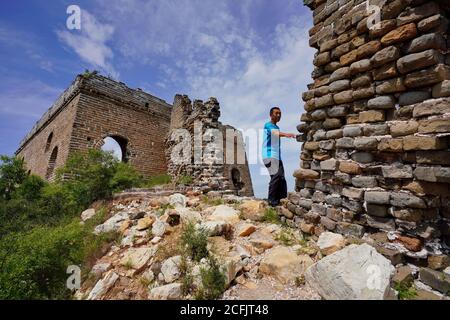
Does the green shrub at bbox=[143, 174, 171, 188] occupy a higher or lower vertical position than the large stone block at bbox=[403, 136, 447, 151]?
higher

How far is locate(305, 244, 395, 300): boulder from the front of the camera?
1700mm

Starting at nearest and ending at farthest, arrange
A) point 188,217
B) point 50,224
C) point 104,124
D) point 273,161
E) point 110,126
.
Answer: point 188,217 → point 273,161 → point 50,224 → point 104,124 → point 110,126

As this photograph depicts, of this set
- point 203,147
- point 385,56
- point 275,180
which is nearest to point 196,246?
point 275,180

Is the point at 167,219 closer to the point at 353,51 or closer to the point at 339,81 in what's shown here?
the point at 339,81

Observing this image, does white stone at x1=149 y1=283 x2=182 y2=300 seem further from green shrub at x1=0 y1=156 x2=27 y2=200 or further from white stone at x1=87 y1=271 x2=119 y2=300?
green shrub at x1=0 y1=156 x2=27 y2=200

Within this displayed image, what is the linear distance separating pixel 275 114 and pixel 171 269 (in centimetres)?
319

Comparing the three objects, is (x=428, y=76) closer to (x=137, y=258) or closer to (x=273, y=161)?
(x=273, y=161)

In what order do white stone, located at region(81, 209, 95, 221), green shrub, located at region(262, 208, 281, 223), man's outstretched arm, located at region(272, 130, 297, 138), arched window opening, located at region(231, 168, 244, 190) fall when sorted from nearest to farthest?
green shrub, located at region(262, 208, 281, 223), man's outstretched arm, located at region(272, 130, 297, 138), white stone, located at region(81, 209, 95, 221), arched window opening, located at region(231, 168, 244, 190)

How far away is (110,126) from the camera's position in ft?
35.7

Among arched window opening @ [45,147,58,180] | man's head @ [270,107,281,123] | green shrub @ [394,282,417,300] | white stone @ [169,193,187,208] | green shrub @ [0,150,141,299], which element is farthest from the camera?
arched window opening @ [45,147,58,180]

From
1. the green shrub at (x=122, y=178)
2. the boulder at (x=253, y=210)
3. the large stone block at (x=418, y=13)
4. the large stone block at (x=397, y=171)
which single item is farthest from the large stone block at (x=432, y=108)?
the green shrub at (x=122, y=178)

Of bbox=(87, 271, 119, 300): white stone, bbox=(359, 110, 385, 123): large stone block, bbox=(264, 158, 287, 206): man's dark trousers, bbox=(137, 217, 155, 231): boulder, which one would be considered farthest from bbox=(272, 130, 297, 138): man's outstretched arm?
bbox=(87, 271, 119, 300): white stone

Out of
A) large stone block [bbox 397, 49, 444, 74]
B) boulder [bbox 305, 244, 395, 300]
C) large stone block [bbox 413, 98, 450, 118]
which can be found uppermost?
large stone block [bbox 397, 49, 444, 74]

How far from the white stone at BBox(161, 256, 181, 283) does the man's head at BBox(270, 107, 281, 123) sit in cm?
297
